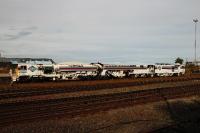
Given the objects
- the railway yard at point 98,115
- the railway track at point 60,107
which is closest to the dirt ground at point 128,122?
the railway yard at point 98,115

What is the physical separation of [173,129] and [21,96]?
18590 mm

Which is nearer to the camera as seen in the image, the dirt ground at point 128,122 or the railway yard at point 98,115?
the dirt ground at point 128,122

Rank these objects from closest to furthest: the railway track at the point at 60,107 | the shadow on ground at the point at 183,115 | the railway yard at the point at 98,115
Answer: the shadow on ground at the point at 183,115 < the railway yard at the point at 98,115 < the railway track at the point at 60,107

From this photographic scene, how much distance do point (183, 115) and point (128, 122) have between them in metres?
4.95

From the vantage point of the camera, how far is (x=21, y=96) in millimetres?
32438

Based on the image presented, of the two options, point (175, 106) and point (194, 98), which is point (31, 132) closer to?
point (175, 106)

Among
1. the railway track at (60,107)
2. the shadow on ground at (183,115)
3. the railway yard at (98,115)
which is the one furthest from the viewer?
the railway track at (60,107)

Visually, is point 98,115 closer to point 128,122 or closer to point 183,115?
point 128,122

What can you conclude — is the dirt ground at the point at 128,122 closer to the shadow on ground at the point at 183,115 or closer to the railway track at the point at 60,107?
the shadow on ground at the point at 183,115

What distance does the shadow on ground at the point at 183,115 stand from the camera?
17.8 m

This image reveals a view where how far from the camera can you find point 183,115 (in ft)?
76.4

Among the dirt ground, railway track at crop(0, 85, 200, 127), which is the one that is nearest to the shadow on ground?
the dirt ground

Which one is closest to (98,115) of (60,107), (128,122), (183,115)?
(128,122)

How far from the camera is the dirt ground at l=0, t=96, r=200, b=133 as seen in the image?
58.7 feet
